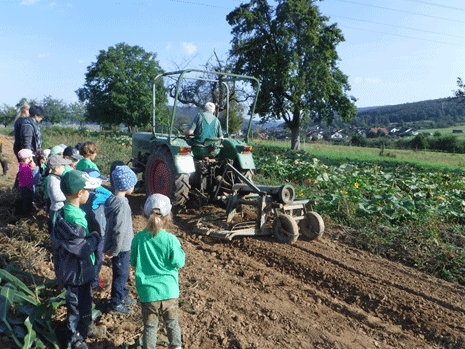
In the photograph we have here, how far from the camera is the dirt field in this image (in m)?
3.42

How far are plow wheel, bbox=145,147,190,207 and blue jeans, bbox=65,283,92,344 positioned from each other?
330 centimetres

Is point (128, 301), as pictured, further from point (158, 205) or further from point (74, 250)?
point (158, 205)

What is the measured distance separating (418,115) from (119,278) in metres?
98.1

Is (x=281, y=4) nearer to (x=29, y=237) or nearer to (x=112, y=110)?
(x=112, y=110)

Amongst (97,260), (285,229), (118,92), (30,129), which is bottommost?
(285,229)

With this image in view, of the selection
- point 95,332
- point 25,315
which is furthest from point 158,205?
point 25,315

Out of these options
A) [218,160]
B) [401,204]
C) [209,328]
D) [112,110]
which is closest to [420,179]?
[401,204]

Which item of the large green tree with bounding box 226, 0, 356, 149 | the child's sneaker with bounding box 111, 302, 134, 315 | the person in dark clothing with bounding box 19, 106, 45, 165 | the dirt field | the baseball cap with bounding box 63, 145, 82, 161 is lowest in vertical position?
the dirt field

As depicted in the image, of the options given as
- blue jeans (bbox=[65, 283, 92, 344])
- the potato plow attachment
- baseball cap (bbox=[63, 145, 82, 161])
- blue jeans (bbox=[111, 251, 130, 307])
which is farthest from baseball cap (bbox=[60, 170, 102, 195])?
the potato plow attachment

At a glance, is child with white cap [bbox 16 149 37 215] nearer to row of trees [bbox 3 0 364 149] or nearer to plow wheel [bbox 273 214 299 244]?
plow wheel [bbox 273 214 299 244]

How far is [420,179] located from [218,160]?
263 inches

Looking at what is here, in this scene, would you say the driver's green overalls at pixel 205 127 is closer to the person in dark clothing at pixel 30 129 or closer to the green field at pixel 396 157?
the person in dark clothing at pixel 30 129

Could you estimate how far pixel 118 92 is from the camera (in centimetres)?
4084

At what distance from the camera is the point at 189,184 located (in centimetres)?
673
